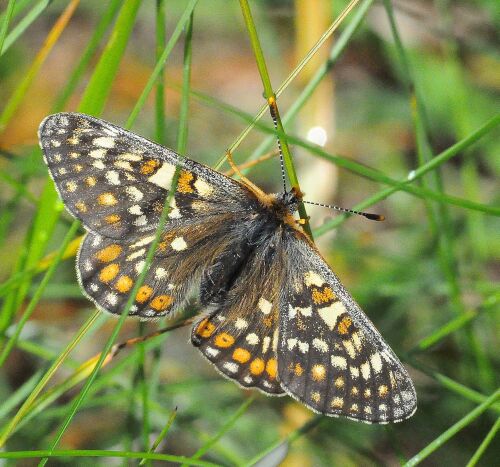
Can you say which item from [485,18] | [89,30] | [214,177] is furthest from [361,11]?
[89,30]

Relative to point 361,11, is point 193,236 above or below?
below

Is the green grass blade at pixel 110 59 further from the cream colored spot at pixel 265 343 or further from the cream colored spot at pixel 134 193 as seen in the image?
the cream colored spot at pixel 265 343

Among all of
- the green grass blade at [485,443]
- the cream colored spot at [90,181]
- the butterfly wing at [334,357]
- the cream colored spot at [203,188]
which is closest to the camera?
the green grass blade at [485,443]

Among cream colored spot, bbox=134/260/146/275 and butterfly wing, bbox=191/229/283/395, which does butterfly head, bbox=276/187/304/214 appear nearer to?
butterfly wing, bbox=191/229/283/395

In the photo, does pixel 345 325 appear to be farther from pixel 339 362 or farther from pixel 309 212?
pixel 309 212

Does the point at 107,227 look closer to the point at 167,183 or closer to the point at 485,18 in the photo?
the point at 167,183

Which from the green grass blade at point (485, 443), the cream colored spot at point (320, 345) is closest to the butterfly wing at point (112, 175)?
the cream colored spot at point (320, 345)
